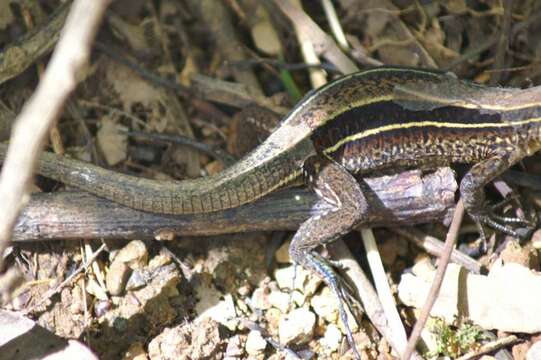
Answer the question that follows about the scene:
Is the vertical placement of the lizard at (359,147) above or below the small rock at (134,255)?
above

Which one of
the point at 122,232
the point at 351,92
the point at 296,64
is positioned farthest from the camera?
the point at 296,64

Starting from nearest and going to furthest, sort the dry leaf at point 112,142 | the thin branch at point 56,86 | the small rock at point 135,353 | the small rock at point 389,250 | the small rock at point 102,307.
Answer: the thin branch at point 56,86
the small rock at point 135,353
the small rock at point 102,307
the small rock at point 389,250
the dry leaf at point 112,142

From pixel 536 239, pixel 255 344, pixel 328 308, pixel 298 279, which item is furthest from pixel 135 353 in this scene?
pixel 536 239

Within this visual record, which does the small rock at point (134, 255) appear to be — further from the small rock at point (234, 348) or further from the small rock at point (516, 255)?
the small rock at point (516, 255)

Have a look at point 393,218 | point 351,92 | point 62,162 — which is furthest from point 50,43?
point 393,218

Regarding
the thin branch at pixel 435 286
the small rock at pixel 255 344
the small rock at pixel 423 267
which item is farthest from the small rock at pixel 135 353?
the small rock at pixel 423 267

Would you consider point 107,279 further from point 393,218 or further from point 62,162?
point 393,218

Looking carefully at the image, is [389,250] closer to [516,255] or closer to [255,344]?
[516,255]
